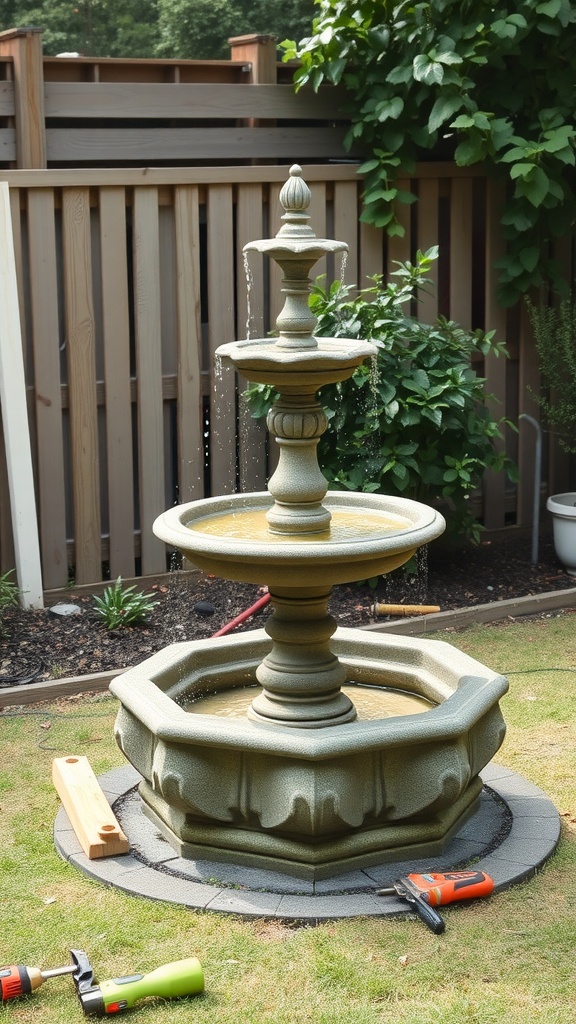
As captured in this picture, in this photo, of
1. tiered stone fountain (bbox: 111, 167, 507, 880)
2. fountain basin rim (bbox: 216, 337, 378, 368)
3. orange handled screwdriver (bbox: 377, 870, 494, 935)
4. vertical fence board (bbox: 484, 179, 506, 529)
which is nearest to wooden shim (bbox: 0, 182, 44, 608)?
tiered stone fountain (bbox: 111, 167, 507, 880)

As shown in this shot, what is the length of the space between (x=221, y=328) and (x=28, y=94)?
1.73 meters

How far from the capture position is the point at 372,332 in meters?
7.17

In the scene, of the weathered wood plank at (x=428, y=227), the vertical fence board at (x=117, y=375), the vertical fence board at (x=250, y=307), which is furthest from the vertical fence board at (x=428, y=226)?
the vertical fence board at (x=117, y=375)

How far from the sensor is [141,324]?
7.20m

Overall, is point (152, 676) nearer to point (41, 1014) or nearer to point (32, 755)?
point (32, 755)

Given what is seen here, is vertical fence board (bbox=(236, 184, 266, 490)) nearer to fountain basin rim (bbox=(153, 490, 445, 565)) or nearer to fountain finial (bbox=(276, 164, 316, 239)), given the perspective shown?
fountain basin rim (bbox=(153, 490, 445, 565))

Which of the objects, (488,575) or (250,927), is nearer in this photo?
(250,927)

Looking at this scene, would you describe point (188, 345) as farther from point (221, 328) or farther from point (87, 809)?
point (87, 809)

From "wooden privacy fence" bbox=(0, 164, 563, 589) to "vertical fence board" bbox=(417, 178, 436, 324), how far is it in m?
0.01

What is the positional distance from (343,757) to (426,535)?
81cm

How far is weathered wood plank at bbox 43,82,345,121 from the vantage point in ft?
23.1

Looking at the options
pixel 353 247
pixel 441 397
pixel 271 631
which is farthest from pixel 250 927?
pixel 353 247

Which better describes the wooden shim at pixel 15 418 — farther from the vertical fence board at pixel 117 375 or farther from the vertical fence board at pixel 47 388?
the vertical fence board at pixel 117 375

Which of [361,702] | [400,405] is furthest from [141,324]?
[361,702]
